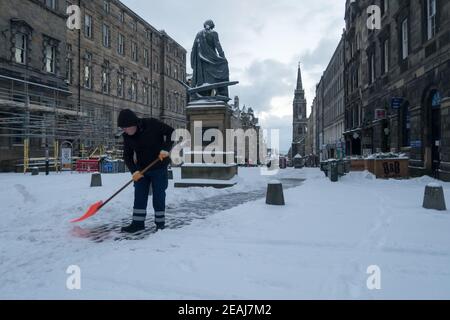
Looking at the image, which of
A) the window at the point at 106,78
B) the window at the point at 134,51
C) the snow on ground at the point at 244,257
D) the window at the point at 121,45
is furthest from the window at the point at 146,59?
the snow on ground at the point at 244,257

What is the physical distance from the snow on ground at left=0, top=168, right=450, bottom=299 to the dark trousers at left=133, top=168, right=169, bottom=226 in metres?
0.34

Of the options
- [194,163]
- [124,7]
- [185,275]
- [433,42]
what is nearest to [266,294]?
[185,275]

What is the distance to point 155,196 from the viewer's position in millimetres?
5137

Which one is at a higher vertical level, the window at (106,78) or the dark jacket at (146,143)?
the window at (106,78)

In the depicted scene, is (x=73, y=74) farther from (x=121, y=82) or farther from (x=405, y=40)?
(x=405, y=40)

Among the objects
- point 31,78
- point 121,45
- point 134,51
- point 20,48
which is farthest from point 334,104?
point 20,48

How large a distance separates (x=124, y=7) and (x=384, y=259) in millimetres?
42047

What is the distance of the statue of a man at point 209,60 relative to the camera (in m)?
12.3

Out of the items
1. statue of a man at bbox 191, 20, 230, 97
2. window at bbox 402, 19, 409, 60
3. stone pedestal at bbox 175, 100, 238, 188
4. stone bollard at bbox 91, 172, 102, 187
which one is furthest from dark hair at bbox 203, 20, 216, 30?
window at bbox 402, 19, 409, 60

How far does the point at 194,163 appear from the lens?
38.0ft

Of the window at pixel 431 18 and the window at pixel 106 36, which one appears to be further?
the window at pixel 106 36

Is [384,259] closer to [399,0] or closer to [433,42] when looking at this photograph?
[433,42]

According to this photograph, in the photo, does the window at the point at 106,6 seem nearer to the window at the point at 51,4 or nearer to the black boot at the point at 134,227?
the window at the point at 51,4

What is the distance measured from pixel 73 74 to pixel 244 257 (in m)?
31.2
